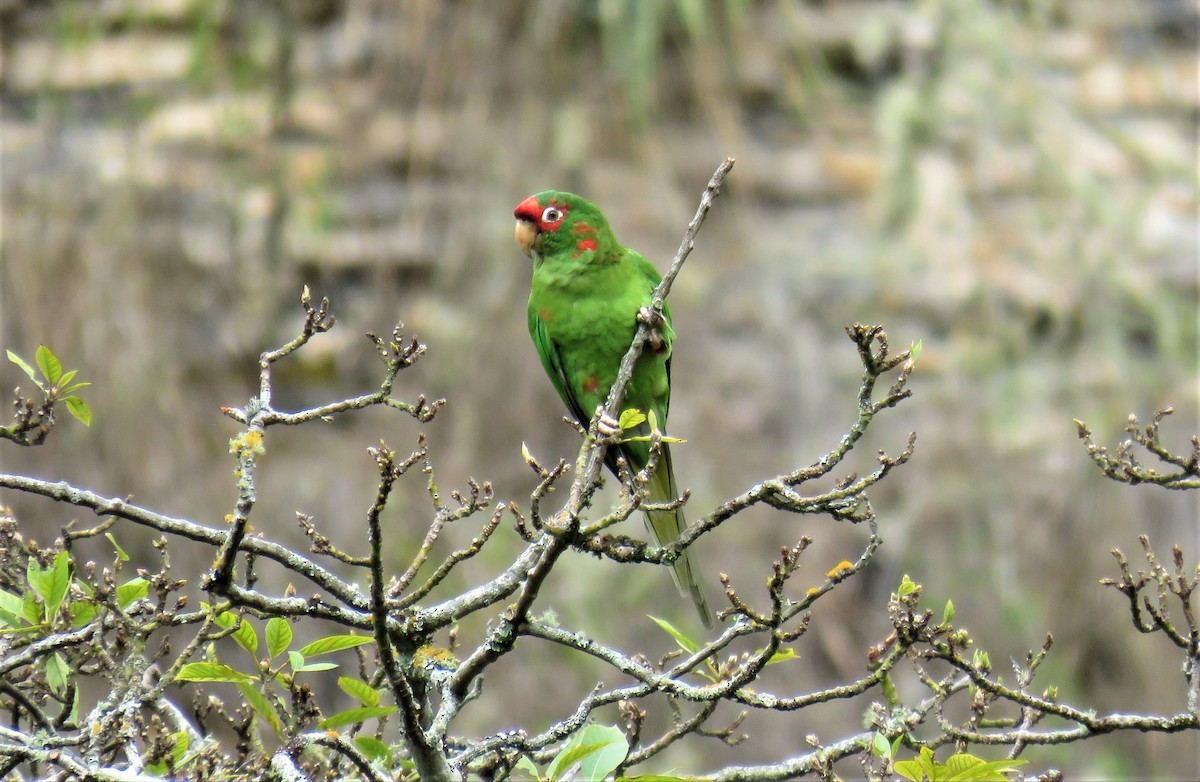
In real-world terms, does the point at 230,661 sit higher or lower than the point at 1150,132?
lower

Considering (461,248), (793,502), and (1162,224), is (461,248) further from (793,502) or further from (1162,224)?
(793,502)

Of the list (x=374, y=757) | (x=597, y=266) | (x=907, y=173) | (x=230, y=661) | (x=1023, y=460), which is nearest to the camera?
(x=374, y=757)

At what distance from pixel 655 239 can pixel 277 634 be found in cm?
480

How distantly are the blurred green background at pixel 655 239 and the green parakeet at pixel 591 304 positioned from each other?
2633 mm

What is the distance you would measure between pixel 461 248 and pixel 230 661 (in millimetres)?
2334

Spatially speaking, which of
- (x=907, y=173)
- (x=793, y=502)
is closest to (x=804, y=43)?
(x=907, y=173)

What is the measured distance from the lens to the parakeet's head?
11.2 ft

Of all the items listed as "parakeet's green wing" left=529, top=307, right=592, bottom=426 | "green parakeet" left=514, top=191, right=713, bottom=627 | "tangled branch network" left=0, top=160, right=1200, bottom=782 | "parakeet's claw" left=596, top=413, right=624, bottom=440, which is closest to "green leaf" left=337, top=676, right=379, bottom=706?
"tangled branch network" left=0, top=160, right=1200, bottom=782

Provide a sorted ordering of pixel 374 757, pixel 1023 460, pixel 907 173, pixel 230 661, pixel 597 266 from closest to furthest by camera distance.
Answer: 1. pixel 374 757
2. pixel 597 266
3. pixel 230 661
4. pixel 1023 460
5. pixel 907 173

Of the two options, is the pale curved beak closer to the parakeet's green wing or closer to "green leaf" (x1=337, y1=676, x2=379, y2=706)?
the parakeet's green wing

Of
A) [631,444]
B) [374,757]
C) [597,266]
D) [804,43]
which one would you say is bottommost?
[374,757]

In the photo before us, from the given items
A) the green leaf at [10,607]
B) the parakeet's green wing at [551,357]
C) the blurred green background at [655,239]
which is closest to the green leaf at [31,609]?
the green leaf at [10,607]

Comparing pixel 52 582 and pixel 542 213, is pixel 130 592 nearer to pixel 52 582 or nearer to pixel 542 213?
pixel 52 582

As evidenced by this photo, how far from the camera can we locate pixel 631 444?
355 cm
